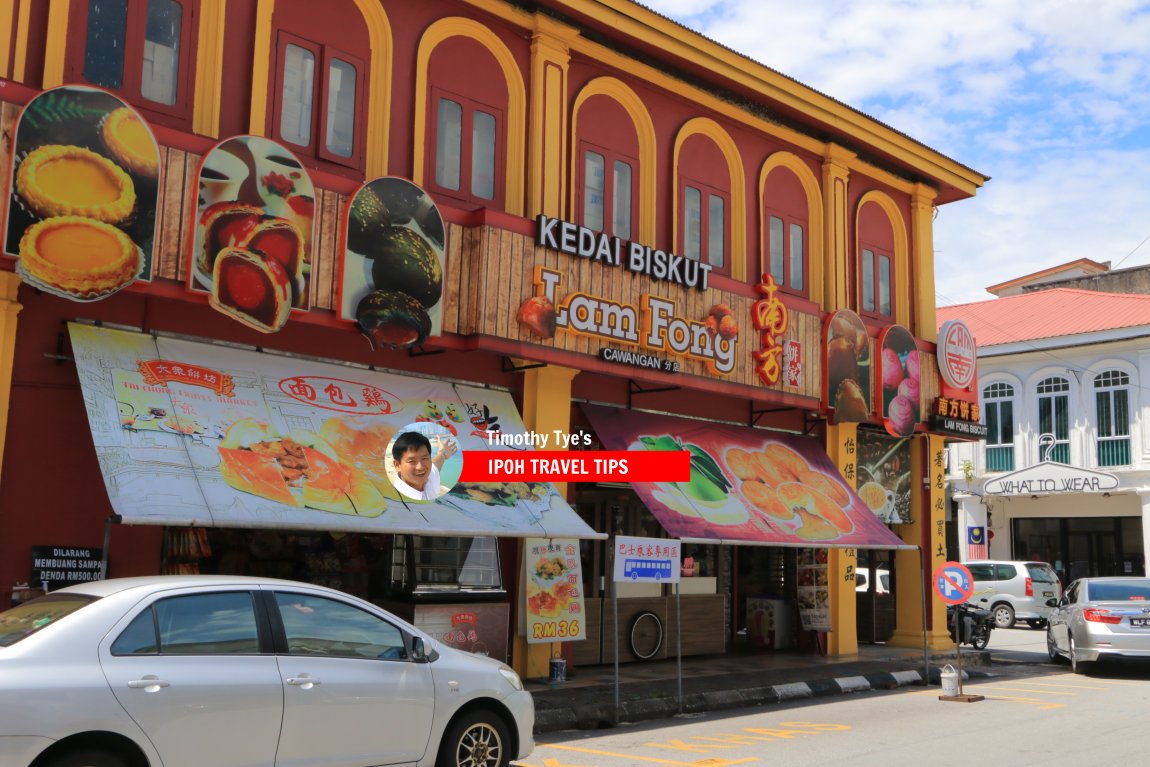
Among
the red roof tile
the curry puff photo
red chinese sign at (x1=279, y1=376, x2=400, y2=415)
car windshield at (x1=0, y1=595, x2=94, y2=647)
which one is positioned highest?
the red roof tile

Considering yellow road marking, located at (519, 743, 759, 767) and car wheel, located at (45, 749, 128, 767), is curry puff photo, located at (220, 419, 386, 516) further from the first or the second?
car wheel, located at (45, 749, 128, 767)

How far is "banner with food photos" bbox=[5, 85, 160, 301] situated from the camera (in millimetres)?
9945

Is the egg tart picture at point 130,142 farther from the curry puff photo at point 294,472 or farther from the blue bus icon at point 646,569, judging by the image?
the blue bus icon at point 646,569

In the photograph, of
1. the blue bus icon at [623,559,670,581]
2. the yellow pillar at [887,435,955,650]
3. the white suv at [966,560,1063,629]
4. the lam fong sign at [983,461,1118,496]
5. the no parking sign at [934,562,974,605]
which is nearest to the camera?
the blue bus icon at [623,559,670,581]

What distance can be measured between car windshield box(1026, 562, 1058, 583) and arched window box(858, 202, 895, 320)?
11.6 metres

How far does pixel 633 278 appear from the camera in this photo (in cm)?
1502

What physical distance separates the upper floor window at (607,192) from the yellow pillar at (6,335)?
769 centimetres

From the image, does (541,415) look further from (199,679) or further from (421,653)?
(199,679)

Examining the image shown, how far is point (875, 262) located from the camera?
68.4 feet

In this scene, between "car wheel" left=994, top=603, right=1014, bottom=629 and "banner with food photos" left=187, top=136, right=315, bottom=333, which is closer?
"banner with food photos" left=187, top=136, right=315, bottom=333

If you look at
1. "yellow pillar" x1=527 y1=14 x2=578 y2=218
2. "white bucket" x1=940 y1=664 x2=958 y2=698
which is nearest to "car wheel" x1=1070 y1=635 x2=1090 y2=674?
"white bucket" x1=940 y1=664 x2=958 y2=698

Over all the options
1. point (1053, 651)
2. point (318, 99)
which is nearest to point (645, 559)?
point (318, 99)

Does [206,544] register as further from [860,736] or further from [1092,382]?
[1092,382]

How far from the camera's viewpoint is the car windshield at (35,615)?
254 inches
